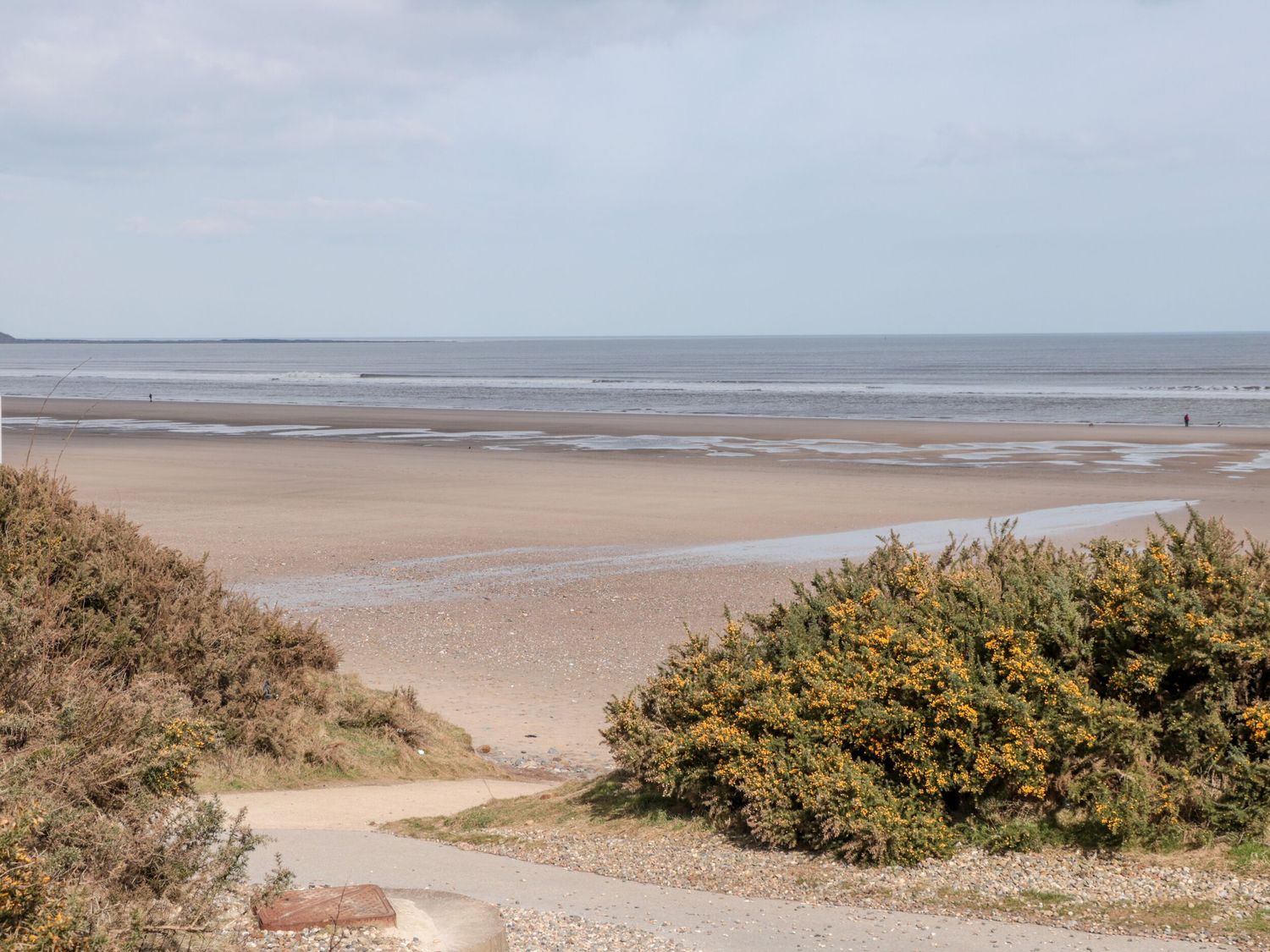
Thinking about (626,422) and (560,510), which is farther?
(626,422)

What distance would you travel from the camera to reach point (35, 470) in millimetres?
9578

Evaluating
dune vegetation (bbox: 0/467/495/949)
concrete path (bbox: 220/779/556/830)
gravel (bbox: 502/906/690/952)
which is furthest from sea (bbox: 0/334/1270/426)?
gravel (bbox: 502/906/690/952)

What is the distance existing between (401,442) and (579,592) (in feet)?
91.8

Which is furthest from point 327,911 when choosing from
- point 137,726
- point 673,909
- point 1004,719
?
point 1004,719

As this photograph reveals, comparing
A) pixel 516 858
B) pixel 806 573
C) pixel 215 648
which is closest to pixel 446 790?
pixel 215 648

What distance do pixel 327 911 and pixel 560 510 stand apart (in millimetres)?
21867

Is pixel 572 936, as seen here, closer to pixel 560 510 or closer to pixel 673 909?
pixel 673 909

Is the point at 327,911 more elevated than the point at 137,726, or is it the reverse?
the point at 137,726

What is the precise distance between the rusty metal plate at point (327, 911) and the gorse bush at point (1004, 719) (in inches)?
100

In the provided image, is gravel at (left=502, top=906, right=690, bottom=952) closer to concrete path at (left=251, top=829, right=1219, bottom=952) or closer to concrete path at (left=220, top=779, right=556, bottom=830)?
concrete path at (left=251, top=829, right=1219, bottom=952)

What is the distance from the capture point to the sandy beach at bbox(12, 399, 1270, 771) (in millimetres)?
14914

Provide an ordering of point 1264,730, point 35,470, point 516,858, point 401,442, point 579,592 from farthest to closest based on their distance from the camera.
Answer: point 401,442 → point 579,592 → point 35,470 → point 516,858 → point 1264,730

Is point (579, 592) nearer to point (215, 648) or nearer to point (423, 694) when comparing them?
point (423, 694)

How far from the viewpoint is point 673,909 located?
244 inches
